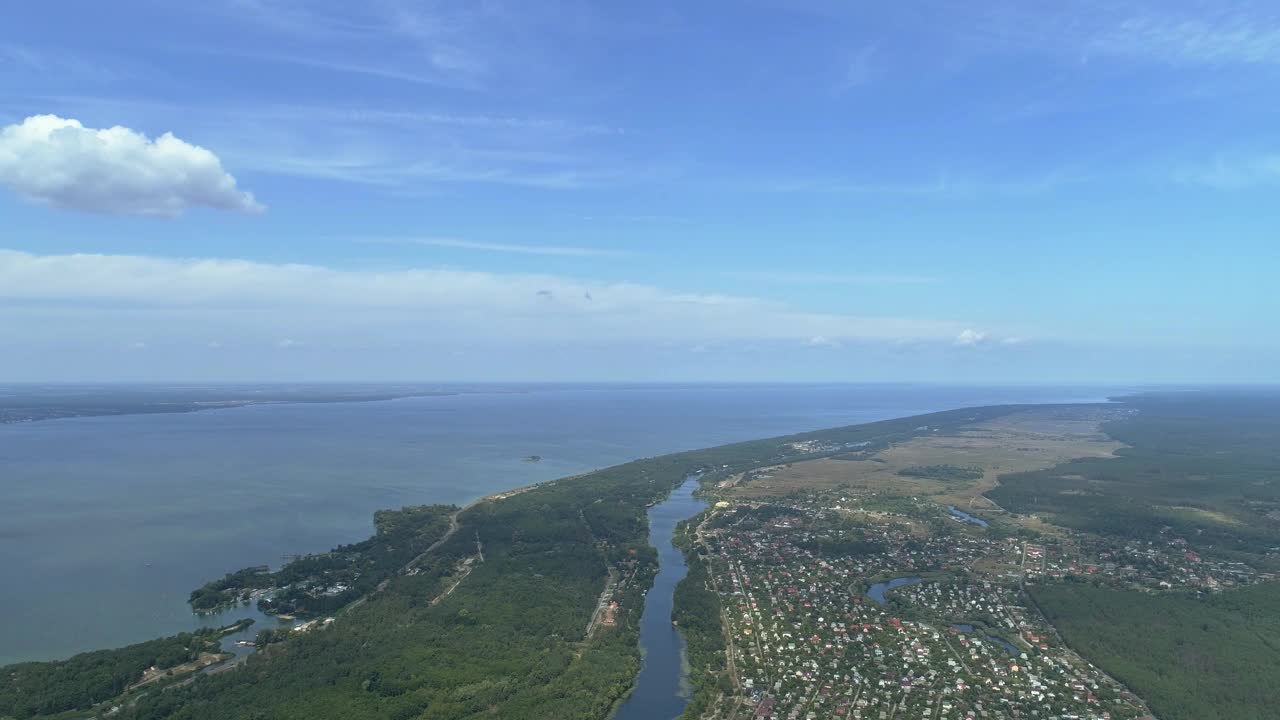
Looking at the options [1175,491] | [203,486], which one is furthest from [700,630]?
[1175,491]

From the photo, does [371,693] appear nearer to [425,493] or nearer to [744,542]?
[744,542]

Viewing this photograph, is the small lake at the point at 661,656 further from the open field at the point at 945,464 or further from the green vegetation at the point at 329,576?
the open field at the point at 945,464

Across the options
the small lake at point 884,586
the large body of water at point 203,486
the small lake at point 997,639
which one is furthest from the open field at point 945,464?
the small lake at point 997,639

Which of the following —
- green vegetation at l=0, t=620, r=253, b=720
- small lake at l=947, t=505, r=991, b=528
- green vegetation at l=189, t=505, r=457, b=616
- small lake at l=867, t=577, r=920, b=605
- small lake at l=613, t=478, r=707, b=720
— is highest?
green vegetation at l=189, t=505, r=457, b=616

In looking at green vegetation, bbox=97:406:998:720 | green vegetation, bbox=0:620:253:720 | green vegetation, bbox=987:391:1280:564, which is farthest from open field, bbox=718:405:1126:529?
green vegetation, bbox=0:620:253:720

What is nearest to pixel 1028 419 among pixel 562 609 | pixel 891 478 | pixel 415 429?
pixel 891 478

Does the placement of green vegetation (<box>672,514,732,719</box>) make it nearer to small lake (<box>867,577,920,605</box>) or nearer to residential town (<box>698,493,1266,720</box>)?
residential town (<box>698,493,1266,720</box>)
